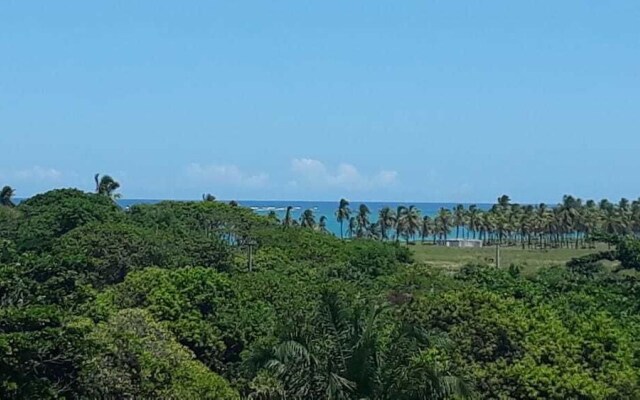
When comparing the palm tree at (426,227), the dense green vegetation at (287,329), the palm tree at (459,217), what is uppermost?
the palm tree at (459,217)

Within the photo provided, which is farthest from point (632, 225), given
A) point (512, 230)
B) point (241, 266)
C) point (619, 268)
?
point (241, 266)

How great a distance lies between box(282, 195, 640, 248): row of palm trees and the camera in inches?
4407

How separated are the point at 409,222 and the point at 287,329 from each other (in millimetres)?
100594

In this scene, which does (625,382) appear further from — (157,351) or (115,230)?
(115,230)

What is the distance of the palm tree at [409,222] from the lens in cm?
12025

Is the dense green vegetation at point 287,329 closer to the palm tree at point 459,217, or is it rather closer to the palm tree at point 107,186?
the palm tree at point 107,186

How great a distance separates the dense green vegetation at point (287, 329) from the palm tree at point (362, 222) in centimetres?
6638

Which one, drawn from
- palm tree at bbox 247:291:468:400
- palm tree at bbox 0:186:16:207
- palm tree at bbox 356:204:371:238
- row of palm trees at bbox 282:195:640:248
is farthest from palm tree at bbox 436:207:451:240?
palm tree at bbox 247:291:468:400

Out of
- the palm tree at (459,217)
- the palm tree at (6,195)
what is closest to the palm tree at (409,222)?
the palm tree at (459,217)

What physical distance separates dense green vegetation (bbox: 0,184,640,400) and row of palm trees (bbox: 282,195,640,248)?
2452 inches

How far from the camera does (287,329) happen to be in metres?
20.5

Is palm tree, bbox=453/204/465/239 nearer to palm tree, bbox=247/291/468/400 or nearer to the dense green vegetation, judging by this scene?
the dense green vegetation

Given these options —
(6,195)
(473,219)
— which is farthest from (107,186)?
Result: (473,219)

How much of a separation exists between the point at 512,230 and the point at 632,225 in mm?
17609
